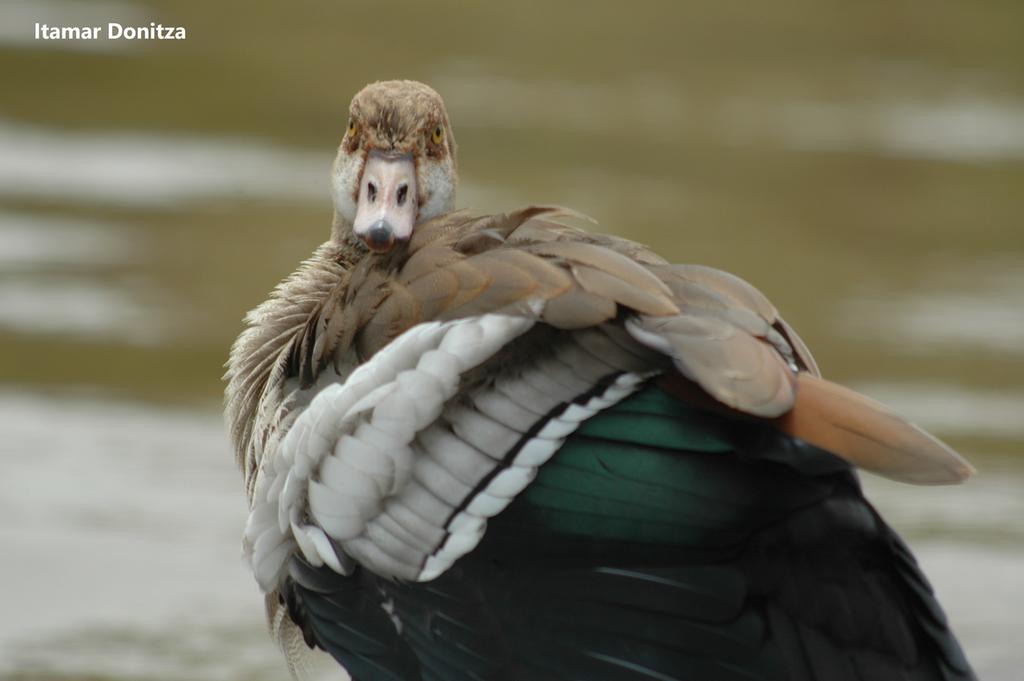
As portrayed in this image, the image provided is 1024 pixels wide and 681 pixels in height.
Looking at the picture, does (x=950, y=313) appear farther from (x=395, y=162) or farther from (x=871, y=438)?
(x=871, y=438)

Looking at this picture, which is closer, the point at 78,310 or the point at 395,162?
the point at 395,162

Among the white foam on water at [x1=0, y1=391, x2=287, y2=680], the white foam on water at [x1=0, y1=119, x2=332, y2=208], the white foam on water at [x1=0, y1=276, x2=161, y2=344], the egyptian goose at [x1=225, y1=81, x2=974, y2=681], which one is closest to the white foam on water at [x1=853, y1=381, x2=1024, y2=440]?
the white foam on water at [x1=0, y1=391, x2=287, y2=680]

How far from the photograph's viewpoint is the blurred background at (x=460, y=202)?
611 centimetres

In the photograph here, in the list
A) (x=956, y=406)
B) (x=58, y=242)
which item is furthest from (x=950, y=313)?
(x=58, y=242)

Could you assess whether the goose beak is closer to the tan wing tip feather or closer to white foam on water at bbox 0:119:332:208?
the tan wing tip feather

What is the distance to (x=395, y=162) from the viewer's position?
165 inches

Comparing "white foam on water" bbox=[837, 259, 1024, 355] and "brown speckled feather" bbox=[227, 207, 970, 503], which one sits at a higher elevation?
"brown speckled feather" bbox=[227, 207, 970, 503]

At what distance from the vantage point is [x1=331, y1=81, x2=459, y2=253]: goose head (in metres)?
4.07

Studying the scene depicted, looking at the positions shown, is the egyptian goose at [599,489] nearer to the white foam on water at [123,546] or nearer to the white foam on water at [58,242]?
the white foam on water at [123,546]

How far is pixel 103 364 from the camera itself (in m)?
7.94

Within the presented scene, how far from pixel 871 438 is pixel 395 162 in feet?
5.28

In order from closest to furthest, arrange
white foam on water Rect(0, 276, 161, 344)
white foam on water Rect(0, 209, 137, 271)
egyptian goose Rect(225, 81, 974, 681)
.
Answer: egyptian goose Rect(225, 81, 974, 681)
white foam on water Rect(0, 276, 161, 344)
white foam on water Rect(0, 209, 137, 271)

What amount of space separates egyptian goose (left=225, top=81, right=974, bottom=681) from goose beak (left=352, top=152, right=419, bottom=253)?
0.29m

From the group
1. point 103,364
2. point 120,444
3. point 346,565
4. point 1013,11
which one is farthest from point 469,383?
point 1013,11
